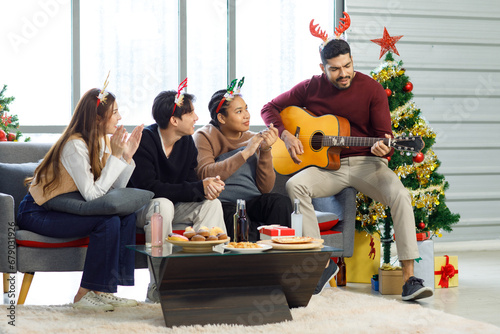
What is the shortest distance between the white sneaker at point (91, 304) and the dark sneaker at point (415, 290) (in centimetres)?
155

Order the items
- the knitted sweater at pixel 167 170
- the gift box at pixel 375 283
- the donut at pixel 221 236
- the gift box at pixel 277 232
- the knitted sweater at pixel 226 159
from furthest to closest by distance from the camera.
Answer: the gift box at pixel 375 283
the knitted sweater at pixel 226 159
the knitted sweater at pixel 167 170
the gift box at pixel 277 232
the donut at pixel 221 236

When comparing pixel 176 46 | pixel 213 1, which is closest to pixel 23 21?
pixel 176 46

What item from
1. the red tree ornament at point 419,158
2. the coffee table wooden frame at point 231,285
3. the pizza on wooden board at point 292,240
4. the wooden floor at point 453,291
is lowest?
the wooden floor at point 453,291

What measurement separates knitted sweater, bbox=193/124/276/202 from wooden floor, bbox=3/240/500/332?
792 millimetres

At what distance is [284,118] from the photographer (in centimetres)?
384

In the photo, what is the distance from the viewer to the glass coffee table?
2.51 metres

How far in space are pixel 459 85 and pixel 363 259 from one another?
7.71 feet

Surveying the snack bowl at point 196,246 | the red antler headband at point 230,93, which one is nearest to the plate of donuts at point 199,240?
the snack bowl at point 196,246

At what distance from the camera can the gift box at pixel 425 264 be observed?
361cm

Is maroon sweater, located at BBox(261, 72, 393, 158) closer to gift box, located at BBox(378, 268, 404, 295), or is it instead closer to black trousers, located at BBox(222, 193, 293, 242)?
black trousers, located at BBox(222, 193, 293, 242)

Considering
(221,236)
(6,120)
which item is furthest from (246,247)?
(6,120)

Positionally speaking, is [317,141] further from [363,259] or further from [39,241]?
[39,241]

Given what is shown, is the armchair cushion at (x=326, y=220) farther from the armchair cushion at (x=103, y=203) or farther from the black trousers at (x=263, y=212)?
the armchair cushion at (x=103, y=203)

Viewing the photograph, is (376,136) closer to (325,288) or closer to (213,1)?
(325,288)
